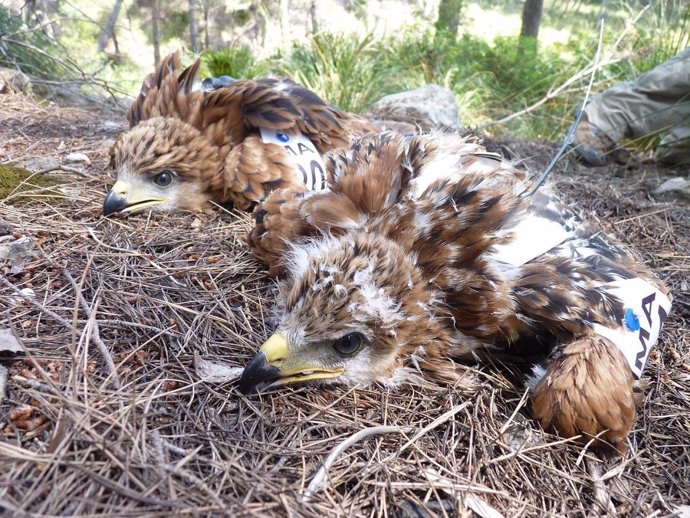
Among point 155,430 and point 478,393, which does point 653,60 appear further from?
point 155,430

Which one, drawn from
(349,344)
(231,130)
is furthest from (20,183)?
(349,344)

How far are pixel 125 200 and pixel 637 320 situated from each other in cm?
295

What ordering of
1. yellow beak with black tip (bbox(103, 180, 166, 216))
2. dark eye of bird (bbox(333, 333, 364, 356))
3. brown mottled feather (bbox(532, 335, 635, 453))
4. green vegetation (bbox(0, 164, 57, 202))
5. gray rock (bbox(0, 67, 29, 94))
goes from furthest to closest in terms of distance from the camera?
1. gray rock (bbox(0, 67, 29, 94))
2. yellow beak with black tip (bbox(103, 180, 166, 216))
3. green vegetation (bbox(0, 164, 57, 202))
4. dark eye of bird (bbox(333, 333, 364, 356))
5. brown mottled feather (bbox(532, 335, 635, 453))

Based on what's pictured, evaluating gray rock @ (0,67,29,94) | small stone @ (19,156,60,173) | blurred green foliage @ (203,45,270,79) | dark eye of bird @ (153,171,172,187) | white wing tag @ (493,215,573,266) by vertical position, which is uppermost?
blurred green foliage @ (203,45,270,79)

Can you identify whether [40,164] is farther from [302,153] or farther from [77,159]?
[302,153]

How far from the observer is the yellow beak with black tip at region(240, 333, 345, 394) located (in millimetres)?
1781

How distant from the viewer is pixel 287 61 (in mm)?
9297

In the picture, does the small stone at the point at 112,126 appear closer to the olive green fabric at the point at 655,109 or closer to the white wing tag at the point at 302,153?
the white wing tag at the point at 302,153

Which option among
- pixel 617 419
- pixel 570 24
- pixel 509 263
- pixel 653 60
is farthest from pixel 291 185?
pixel 570 24

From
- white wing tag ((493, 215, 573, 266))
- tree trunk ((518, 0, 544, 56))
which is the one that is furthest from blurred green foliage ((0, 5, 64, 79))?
tree trunk ((518, 0, 544, 56))

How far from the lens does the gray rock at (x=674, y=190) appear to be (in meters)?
4.48

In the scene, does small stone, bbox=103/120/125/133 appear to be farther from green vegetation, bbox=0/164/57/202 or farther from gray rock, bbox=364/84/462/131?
gray rock, bbox=364/84/462/131

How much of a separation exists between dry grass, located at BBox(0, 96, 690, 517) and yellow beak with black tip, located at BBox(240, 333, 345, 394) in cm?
5

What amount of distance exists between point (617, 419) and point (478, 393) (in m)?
0.50
